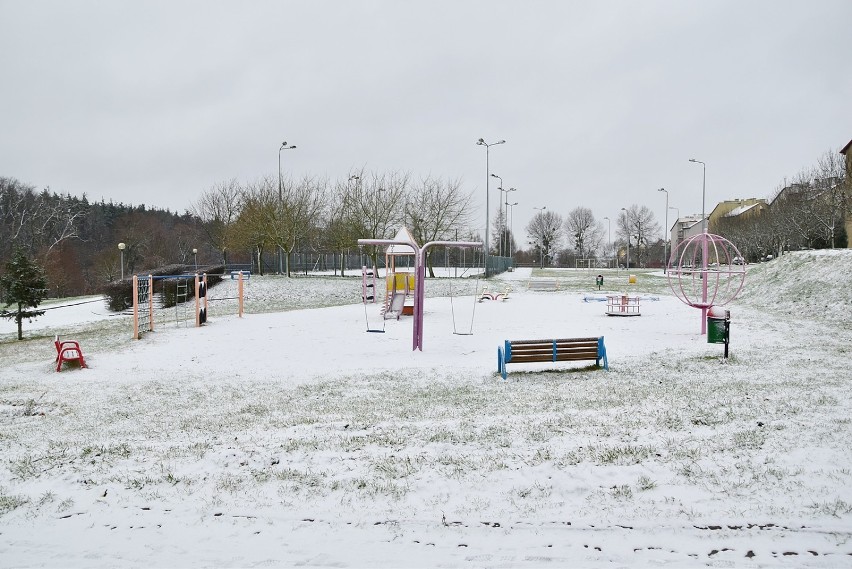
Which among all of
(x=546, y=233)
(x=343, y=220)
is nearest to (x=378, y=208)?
(x=343, y=220)

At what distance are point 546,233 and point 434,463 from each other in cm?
10757

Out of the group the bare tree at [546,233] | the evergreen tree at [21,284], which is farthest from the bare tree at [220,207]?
the bare tree at [546,233]

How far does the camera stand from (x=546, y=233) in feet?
360

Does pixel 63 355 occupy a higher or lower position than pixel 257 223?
lower

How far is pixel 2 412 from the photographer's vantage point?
27.6ft

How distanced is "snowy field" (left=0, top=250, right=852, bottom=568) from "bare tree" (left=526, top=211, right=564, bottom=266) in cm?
9816

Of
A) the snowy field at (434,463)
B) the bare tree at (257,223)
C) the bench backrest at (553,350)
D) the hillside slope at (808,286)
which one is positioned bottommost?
the snowy field at (434,463)

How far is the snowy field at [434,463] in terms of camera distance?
4.30 metres

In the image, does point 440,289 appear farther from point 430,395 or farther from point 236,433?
point 236,433

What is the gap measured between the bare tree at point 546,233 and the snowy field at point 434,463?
322 ft

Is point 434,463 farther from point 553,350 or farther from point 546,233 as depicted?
point 546,233

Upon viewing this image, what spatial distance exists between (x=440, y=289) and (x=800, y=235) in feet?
117

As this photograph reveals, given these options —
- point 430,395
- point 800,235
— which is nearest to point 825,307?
point 430,395

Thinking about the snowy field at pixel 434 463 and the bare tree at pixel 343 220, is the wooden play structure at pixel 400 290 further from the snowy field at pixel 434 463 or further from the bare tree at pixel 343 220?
the bare tree at pixel 343 220
